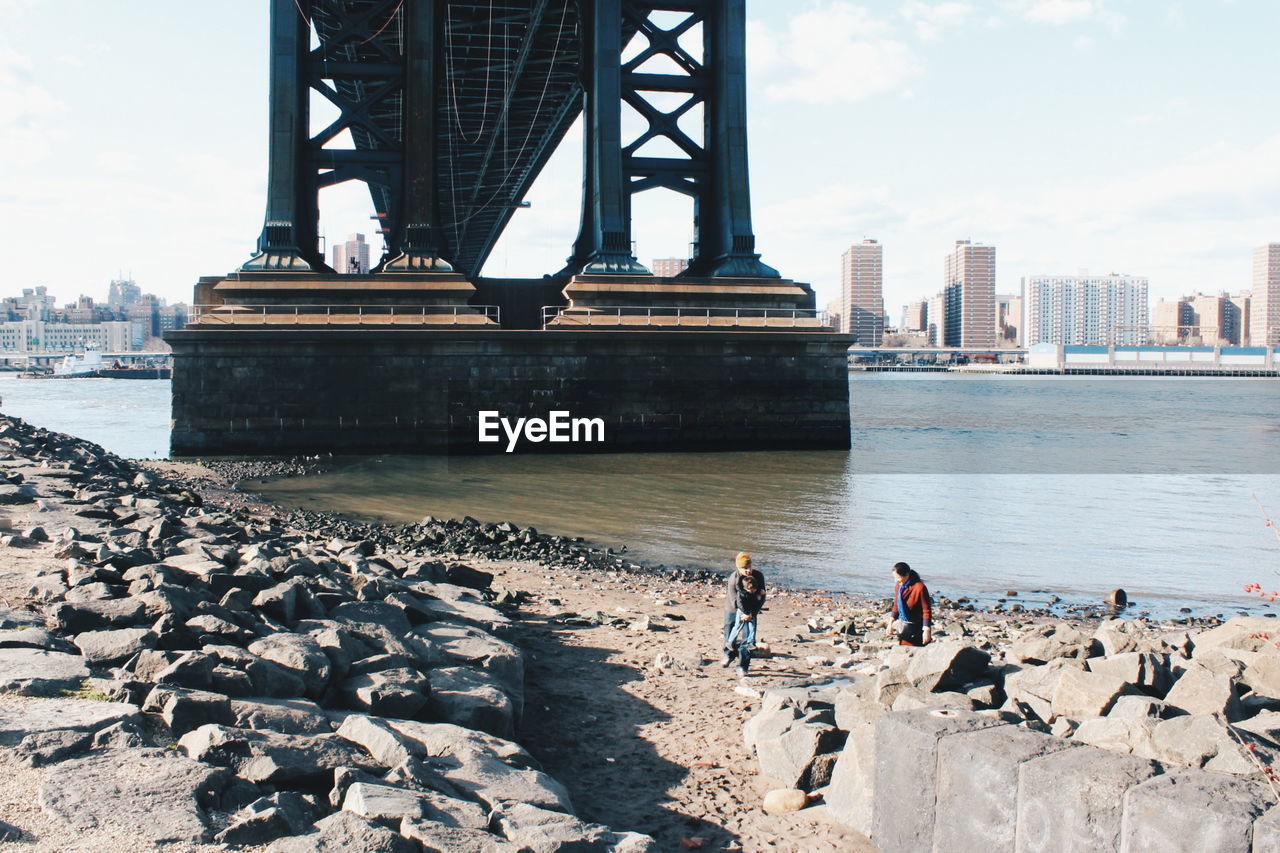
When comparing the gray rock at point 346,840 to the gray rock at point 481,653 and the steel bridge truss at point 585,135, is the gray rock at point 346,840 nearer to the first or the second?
the gray rock at point 481,653

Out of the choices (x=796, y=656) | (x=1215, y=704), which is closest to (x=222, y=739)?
(x=1215, y=704)

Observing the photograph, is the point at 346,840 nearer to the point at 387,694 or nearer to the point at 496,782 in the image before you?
the point at 496,782

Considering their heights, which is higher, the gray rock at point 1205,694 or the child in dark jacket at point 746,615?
the gray rock at point 1205,694

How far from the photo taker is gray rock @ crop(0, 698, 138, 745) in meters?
4.75

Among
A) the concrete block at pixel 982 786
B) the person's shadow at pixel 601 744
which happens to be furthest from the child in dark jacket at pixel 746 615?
the concrete block at pixel 982 786

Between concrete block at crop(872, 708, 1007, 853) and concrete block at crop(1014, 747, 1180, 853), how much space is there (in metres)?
0.51

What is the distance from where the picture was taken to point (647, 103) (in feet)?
116

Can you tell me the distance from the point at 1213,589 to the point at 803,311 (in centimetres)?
1978

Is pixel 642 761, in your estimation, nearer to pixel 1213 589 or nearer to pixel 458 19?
pixel 1213 589

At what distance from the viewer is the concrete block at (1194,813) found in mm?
3891

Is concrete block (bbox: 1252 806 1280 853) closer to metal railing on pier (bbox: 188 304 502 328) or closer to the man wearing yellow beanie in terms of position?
the man wearing yellow beanie

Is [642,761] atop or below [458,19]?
below

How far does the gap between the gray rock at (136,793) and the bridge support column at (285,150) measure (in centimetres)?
2878

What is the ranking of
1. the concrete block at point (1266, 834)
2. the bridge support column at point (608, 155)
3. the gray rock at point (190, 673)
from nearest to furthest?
the concrete block at point (1266, 834) < the gray rock at point (190, 673) < the bridge support column at point (608, 155)
